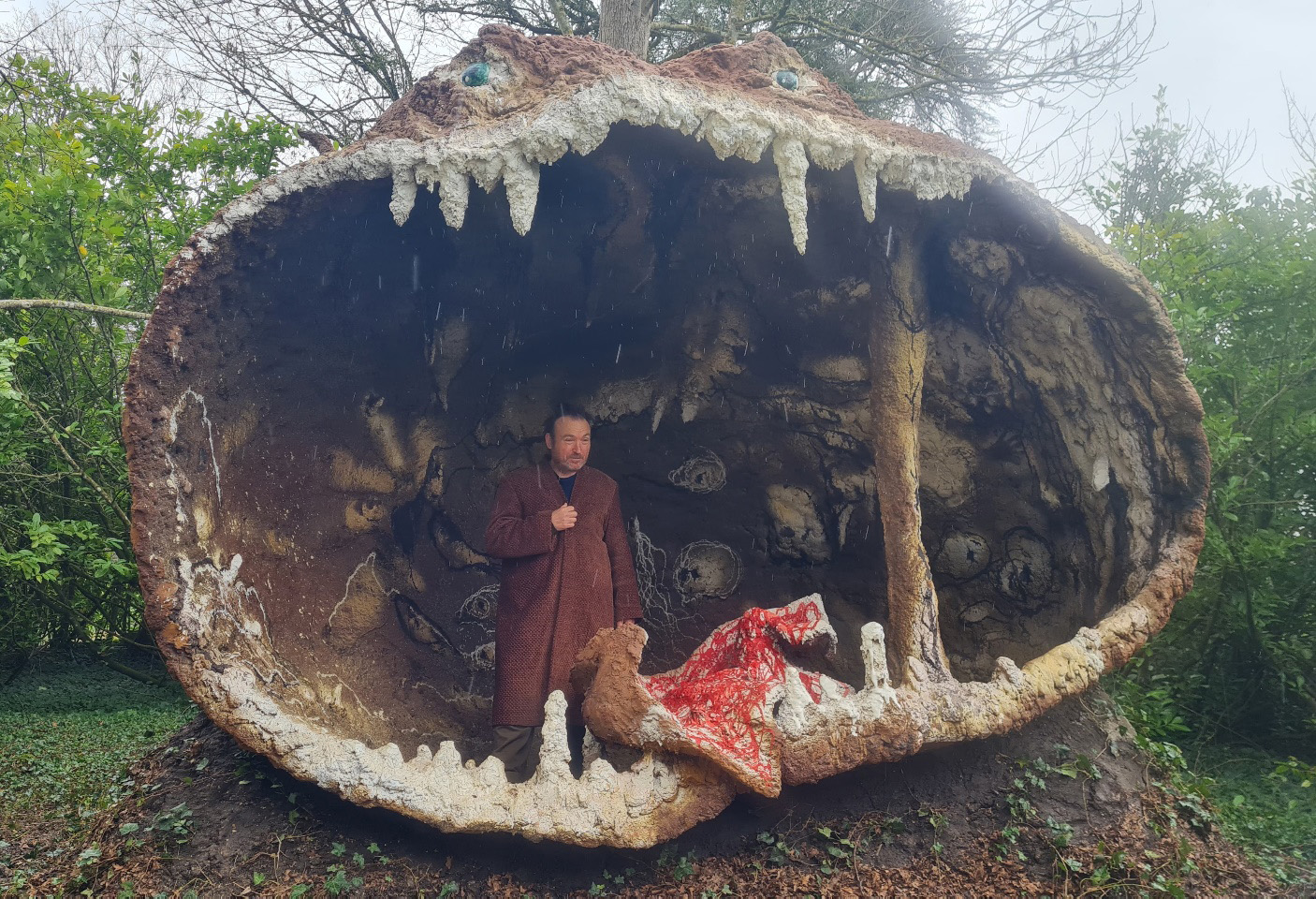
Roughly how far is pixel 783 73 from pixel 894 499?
5.39ft

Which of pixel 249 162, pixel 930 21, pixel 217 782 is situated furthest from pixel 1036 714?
pixel 930 21

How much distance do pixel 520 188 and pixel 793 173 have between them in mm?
889

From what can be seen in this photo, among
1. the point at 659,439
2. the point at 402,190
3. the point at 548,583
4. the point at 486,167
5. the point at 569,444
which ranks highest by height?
the point at 486,167

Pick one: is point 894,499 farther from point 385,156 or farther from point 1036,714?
point 385,156

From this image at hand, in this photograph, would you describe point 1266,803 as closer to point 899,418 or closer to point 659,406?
point 899,418

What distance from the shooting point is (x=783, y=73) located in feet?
10.9

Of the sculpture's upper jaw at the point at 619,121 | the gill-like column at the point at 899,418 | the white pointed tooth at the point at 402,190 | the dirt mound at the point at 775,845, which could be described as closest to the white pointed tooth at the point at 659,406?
the gill-like column at the point at 899,418

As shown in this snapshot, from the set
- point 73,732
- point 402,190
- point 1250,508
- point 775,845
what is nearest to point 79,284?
point 73,732

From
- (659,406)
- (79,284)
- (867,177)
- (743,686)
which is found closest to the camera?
(743,686)

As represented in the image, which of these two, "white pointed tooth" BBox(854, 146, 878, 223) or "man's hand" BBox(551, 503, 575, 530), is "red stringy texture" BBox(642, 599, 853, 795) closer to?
"man's hand" BBox(551, 503, 575, 530)

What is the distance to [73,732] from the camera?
16.3 feet

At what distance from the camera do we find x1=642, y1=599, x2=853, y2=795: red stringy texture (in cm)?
272

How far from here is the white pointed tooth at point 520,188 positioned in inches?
115

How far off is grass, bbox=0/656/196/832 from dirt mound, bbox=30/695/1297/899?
64 centimetres
